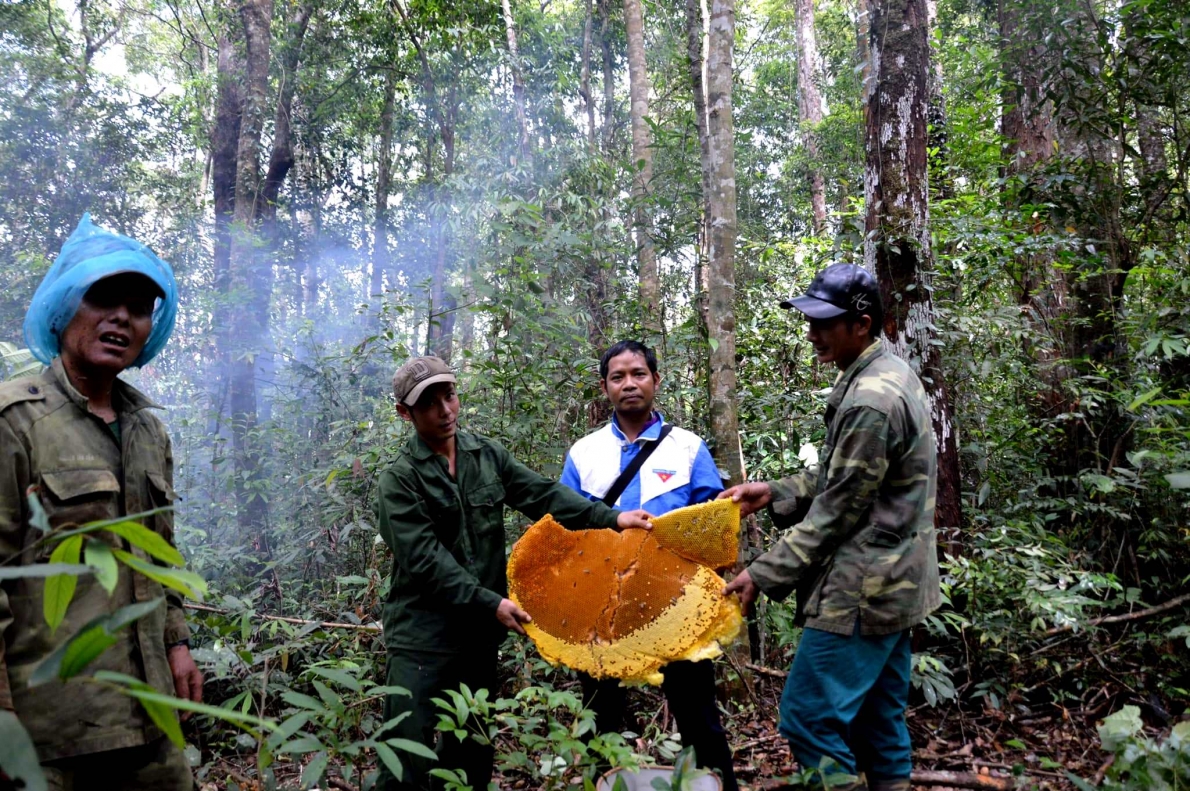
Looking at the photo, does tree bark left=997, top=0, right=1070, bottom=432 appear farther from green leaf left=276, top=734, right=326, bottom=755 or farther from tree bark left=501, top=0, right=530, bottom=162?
tree bark left=501, top=0, right=530, bottom=162

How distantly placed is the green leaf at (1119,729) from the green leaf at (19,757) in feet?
7.67

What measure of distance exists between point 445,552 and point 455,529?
7.1 inches

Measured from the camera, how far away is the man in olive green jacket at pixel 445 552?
8.33ft

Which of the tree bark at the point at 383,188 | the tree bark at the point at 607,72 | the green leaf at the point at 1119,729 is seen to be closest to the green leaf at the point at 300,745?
the green leaf at the point at 1119,729

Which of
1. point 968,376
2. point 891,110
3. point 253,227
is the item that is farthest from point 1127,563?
point 253,227

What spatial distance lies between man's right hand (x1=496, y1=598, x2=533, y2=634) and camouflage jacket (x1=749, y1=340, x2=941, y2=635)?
803 millimetres

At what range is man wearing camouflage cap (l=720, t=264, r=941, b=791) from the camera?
2330 mm

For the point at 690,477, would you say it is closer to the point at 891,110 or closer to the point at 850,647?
the point at 850,647

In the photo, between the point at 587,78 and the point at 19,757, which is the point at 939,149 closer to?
the point at 19,757

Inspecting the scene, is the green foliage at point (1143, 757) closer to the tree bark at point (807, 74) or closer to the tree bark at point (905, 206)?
the tree bark at point (905, 206)

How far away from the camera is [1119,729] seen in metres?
2.00

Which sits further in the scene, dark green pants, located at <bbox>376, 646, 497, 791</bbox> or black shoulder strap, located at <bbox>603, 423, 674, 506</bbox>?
black shoulder strap, located at <bbox>603, 423, 674, 506</bbox>

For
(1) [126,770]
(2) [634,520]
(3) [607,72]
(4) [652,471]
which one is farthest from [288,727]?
(3) [607,72]

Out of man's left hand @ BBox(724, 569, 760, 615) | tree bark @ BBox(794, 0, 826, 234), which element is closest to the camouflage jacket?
man's left hand @ BBox(724, 569, 760, 615)
